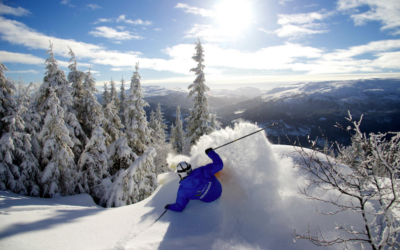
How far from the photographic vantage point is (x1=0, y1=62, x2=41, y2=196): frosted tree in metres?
10.2

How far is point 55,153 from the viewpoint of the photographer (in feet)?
37.4

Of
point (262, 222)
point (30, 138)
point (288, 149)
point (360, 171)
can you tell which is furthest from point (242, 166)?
point (30, 138)

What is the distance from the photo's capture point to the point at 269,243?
10.1 ft

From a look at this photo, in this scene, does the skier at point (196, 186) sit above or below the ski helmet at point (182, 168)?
below

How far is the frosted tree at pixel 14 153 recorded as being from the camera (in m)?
10.2

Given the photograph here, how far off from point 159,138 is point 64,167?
20426 millimetres

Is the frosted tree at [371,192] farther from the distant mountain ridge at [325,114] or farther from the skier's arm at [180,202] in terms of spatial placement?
the distant mountain ridge at [325,114]

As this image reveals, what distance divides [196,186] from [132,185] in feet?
27.9

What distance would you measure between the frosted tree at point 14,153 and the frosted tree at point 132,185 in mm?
4633

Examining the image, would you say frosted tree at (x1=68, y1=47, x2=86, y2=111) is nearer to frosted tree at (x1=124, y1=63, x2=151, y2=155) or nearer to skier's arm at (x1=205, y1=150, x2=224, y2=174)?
frosted tree at (x1=124, y1=63, x2=151, y2=155)

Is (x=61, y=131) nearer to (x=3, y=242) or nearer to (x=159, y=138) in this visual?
(x=3, y=242)

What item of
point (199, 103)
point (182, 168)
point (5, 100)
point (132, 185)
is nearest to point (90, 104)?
point (5, 100)

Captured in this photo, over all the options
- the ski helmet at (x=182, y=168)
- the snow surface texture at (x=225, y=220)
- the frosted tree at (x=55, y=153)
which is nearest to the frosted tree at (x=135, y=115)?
the frosted tree at (x=55, y=153)

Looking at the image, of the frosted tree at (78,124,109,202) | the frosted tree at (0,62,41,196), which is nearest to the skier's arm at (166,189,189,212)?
the frosted tree at (78,124,109,202)
